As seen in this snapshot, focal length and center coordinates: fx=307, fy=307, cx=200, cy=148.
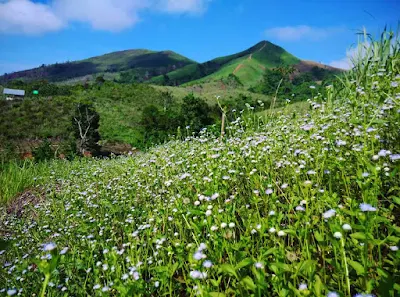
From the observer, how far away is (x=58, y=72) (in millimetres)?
180875

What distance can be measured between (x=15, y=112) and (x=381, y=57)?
129ft

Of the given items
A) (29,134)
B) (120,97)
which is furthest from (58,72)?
(29,134)

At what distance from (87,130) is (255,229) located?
2229 centimetres

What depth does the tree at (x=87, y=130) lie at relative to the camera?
22.7 metres

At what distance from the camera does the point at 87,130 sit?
74.6ft

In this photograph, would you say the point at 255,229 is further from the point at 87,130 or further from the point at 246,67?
the point at 246,67

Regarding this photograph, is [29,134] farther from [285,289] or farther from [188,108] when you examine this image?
[285,289]

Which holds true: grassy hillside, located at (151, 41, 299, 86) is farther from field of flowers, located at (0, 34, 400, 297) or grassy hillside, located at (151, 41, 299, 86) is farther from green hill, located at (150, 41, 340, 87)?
field of flowers, located at (0, 34, 400, 297)

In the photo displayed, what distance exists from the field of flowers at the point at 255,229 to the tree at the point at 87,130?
18.4 metres

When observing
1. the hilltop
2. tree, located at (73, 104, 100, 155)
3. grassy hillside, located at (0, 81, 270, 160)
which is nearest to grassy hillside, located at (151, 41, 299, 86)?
the hilltop

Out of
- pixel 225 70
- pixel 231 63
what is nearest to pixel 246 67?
→ pixel 225 70

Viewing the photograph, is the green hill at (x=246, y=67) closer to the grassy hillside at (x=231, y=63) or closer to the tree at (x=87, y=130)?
the grassy hillside at (x=231, y=63)

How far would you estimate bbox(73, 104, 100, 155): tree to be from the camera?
22656 millimetres

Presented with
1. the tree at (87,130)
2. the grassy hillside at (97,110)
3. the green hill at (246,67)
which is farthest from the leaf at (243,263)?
the green hill at (246,67)
